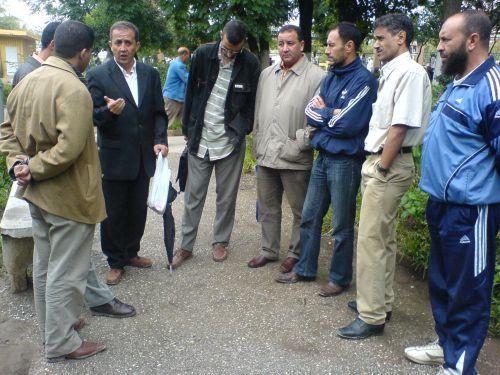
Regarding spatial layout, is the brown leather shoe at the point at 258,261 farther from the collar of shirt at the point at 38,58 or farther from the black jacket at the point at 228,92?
the collar of shirt at the point at 38,58

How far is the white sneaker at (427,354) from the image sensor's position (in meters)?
3.02

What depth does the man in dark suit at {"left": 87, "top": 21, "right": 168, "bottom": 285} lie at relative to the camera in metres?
3.83

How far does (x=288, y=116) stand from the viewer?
3990 millimetres

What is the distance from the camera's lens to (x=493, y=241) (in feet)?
8.65

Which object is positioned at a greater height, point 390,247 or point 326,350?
point 390,247

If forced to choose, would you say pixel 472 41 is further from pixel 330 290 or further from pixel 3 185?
pixel 3 185

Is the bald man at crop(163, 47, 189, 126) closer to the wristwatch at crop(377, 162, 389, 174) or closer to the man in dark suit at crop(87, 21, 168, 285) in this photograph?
the man in dark suit at crop(87, 21, 168, 285)

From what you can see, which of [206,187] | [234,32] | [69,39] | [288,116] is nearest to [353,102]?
[288,116]

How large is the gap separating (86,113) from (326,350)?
207 cm

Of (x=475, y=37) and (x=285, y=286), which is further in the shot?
(x=285, y=286)

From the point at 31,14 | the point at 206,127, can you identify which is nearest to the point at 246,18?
the point at 206,127

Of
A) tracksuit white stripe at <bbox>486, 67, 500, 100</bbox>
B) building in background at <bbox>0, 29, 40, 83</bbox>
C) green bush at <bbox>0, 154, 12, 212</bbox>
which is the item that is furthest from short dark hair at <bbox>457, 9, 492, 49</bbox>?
building in background at <bbox>0, 29, 40, 83</bbox>

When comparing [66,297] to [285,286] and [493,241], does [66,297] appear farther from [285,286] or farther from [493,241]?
[493,241]

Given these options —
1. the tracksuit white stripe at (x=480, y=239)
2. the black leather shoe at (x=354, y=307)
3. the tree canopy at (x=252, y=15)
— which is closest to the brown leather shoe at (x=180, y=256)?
the black leather shoe at (x=354, y=307)
